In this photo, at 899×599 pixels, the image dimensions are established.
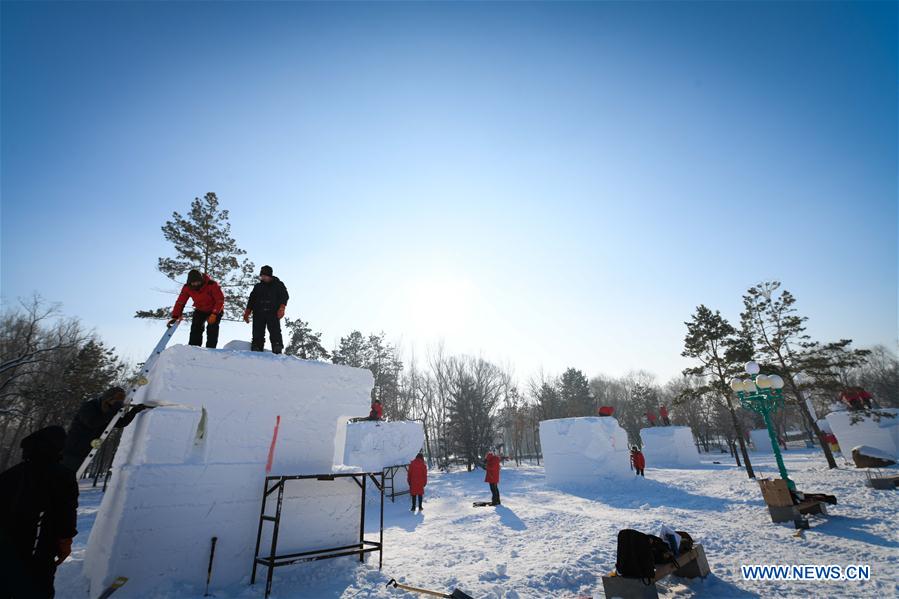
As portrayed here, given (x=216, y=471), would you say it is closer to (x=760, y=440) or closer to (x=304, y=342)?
(x=304, y=342)

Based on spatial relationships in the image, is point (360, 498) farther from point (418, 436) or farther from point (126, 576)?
point (418, 436)

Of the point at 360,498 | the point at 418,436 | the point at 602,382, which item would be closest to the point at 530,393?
the point at 602,382

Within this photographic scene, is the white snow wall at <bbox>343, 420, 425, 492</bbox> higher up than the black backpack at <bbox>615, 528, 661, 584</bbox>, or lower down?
higher up

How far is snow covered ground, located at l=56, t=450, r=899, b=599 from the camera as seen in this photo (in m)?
5.04

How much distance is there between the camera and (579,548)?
23.0 ft

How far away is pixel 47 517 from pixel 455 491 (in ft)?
54.2

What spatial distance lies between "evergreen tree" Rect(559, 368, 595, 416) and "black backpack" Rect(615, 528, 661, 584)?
1576 inches

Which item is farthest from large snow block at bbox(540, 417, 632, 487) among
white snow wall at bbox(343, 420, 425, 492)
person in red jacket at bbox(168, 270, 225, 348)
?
person in red jacket at bbox(168, 270, 225, 348)

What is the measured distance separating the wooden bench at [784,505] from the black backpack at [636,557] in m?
5.92

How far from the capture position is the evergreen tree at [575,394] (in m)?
42.7

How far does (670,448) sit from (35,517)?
31.3m

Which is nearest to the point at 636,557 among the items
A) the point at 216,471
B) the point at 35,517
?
the point at 216,471

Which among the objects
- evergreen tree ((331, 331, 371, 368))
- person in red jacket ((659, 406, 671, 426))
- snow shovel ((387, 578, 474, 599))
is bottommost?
snow shovel ((387, 578, 474, 599))

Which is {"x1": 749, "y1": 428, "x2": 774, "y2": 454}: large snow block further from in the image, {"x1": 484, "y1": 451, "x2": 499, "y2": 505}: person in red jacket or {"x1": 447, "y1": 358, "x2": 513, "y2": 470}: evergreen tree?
{"x1": 484, "y1": 451, "x2": 499, "y2": 505}: person in red jacket
